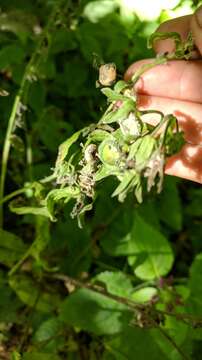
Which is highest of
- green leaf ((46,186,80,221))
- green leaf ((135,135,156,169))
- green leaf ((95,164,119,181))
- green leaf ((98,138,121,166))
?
green leaf ((135,135,156,169))

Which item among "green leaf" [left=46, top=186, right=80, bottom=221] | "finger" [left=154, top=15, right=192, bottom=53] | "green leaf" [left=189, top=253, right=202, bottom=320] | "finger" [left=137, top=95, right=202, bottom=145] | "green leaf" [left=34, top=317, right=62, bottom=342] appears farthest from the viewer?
"green leaf" [left=34, top=317, right=62, bottom=342]

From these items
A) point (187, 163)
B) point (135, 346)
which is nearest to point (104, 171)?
point (187, 163)

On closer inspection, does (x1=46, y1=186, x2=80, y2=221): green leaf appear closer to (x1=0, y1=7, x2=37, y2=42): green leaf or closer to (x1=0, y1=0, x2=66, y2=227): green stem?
(x1=0, y1=0, x2=66, y2=227): green stem

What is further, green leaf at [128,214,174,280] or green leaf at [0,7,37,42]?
green leaf at [0,7,37,42]

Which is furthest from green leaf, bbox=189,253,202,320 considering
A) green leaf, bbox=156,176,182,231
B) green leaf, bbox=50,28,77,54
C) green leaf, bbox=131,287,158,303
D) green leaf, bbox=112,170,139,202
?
green leaf, bbox=50,28,77,54

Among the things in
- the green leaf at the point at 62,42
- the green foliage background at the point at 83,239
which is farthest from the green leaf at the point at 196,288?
the green leaf at the point at 62,42

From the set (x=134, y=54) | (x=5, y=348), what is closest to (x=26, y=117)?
(x=134, y=54)
